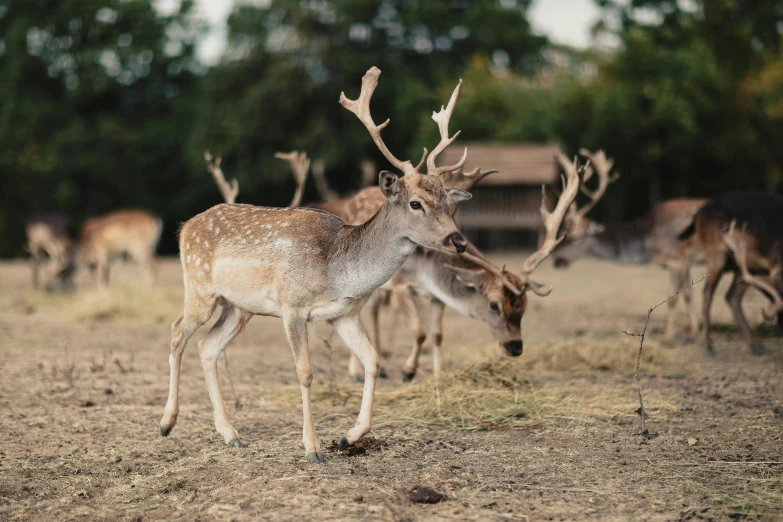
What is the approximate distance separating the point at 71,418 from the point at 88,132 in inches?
972

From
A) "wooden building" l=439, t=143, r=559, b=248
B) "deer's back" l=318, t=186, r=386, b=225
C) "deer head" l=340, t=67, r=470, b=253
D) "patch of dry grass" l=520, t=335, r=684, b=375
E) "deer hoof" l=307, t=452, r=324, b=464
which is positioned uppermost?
"wooden building" l=439, t=143, r=559, b=248

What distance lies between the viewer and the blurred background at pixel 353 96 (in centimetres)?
2344

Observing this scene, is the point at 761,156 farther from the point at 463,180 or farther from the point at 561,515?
the point at 561,515

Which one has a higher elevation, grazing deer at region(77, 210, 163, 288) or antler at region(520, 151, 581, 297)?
grazing deer at region(77, 210, 163, 288)

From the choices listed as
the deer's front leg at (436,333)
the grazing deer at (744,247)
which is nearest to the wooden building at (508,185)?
the grazing deer at (744,247)

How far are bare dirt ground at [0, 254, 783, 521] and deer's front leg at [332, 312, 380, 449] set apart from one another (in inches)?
5.7

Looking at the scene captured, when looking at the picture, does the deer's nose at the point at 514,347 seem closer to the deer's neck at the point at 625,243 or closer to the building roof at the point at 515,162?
the deer's neck at the point at 625,243

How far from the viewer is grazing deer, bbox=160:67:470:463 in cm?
499

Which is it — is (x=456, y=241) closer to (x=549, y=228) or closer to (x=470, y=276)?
(x=470, y=276)

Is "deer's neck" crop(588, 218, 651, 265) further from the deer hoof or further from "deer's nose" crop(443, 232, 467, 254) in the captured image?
the deer hoof

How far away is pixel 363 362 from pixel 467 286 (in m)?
2.13

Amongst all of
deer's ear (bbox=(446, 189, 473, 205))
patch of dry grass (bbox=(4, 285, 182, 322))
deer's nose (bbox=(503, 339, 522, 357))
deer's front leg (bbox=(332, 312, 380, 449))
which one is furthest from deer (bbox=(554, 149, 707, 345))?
patch of dry grass (bbox=(4, 285, 182, 322))

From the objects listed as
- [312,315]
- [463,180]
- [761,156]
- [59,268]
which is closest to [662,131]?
[761,156]

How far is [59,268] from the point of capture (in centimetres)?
1611
